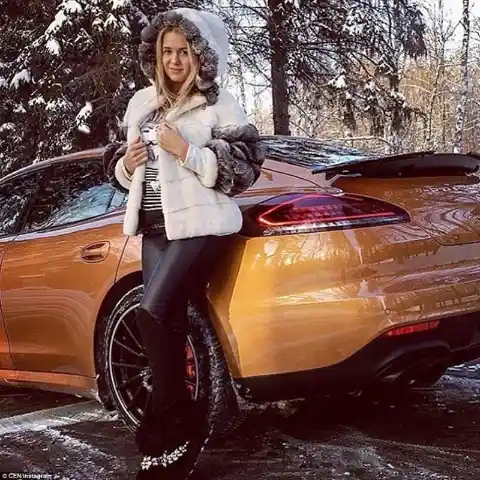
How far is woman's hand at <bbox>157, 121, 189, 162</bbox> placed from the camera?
2789 mm

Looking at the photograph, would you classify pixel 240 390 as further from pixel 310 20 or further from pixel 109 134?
pixel 310 20

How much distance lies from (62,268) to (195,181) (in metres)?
1.30

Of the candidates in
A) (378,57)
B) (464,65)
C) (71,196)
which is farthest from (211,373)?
(464,65)

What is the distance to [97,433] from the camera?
3797mm

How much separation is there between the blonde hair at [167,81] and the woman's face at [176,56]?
0.06 ft

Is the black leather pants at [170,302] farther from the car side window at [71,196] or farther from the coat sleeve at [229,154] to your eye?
the car side window at [71,196]

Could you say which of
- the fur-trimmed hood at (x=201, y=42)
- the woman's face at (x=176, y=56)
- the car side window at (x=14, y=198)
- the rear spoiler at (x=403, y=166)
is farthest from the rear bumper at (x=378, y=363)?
the car side window at (x=14, y=198)

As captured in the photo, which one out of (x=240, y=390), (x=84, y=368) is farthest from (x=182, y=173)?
(x=84, y=368)

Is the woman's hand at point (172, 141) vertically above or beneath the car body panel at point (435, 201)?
above

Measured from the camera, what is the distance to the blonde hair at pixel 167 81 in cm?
294

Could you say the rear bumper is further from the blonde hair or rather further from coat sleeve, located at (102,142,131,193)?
the blonde hair

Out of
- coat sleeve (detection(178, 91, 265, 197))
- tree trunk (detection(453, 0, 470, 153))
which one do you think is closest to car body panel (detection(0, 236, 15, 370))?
coat sleeve (detection(178, 91, 265, 197))

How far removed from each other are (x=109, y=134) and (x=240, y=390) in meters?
7.99

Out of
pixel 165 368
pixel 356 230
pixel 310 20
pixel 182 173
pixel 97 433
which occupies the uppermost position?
pixel 310 20
